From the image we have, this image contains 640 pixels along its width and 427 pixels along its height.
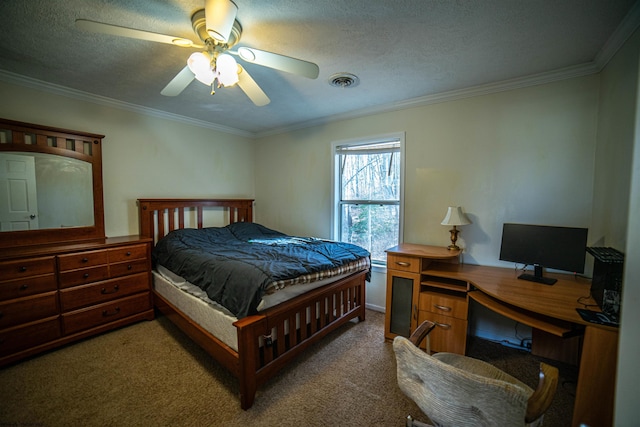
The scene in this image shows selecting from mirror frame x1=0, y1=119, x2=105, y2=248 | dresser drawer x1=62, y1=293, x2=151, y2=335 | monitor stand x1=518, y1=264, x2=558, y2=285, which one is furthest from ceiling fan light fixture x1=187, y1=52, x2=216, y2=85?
monitor stand x1=518, y1=264, x2=558, y2=285

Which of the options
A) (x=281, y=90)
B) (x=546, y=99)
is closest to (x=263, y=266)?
(x=281, y=90)

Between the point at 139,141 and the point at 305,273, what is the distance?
2708 millimetres

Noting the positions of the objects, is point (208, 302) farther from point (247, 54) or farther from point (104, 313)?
point (247, 54)

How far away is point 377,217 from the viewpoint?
10.4 ft

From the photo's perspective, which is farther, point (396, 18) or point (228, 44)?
point (228, 44)

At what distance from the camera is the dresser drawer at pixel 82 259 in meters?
2.20

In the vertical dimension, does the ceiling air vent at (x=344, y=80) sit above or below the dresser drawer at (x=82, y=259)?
above

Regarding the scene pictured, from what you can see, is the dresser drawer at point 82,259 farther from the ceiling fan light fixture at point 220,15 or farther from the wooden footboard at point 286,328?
the ceiling fan light fixture at point 220,15

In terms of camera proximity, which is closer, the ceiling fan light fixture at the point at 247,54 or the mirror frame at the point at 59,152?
the ceiling fan light fixture at the point at 247,54

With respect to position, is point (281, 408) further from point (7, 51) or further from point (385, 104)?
point (7, 51)

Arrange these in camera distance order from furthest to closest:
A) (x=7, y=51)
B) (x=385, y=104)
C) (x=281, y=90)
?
(x=385, y=104) → (x=281, y=90) → (x=7, y=51)

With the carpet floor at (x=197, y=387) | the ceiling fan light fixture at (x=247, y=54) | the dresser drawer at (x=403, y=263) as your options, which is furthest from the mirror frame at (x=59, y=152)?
the dresser drawer at (x=403, y=263)

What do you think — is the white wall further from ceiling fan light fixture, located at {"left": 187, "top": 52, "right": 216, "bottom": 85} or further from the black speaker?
the black speaker

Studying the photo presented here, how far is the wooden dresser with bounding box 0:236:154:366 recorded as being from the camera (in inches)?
77.7
